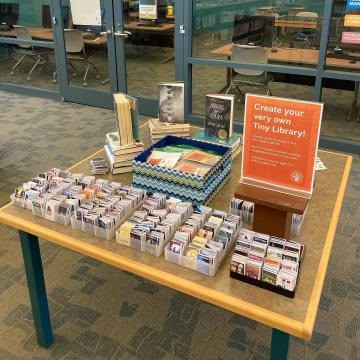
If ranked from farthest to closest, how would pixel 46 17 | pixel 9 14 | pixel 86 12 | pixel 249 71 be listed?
pixel 9 14
pixel 46 17
pixel 86 12
pixel 249 71

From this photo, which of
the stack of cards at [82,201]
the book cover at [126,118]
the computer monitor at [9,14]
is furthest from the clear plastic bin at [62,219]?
the computer monitor at [9,14]

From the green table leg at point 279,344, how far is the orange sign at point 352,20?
11.2 feet

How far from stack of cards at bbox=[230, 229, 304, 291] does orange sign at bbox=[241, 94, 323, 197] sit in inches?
6.9

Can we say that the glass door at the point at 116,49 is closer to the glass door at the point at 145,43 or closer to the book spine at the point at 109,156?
the glass door at the point at 145,43

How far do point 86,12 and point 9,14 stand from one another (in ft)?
5.66

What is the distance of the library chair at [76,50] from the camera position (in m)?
5.28

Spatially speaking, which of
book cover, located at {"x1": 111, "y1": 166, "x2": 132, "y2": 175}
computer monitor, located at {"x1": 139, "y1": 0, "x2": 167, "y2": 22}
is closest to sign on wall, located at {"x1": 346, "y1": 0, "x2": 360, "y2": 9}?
computer monitor, located at {"x1": 139, "y1": 0, "x2": 167, "y2": 22}

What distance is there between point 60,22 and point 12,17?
1401mm

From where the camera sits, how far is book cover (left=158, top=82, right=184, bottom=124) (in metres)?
2.11

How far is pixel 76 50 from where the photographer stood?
545cm

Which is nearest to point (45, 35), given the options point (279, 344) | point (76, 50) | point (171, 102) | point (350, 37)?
point (76, 50)

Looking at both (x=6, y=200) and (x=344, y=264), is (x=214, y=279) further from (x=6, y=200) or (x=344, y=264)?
(x=6, y=200)

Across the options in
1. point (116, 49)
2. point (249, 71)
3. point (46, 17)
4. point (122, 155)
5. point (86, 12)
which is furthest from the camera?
point (46, 17)

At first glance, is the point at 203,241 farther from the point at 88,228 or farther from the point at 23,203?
the point at 23,203
